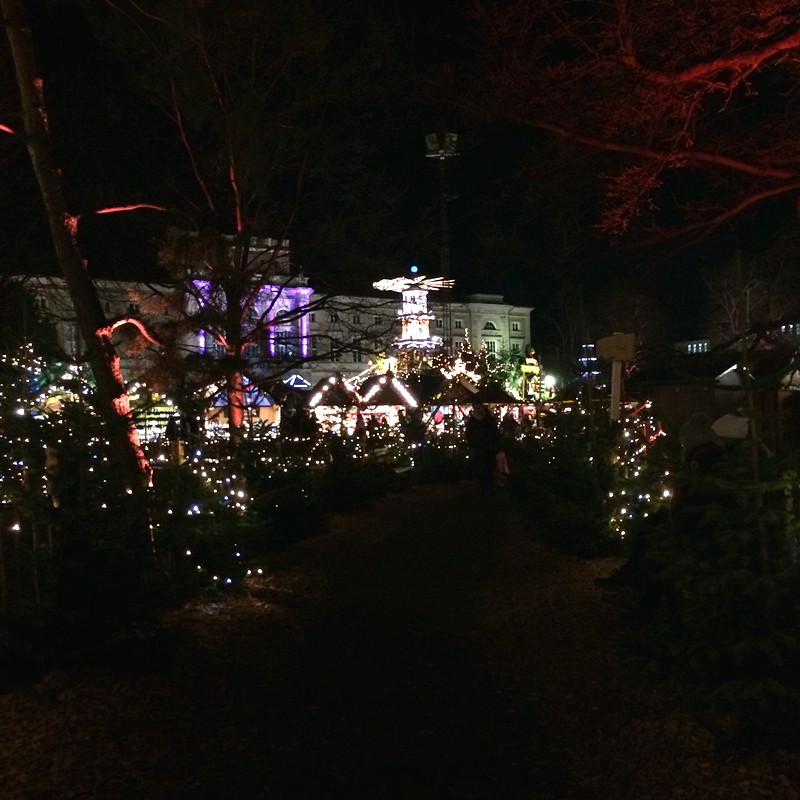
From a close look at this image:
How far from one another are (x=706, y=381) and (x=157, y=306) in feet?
30.8

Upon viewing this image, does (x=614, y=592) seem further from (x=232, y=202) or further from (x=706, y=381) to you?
(x=232, y=202)

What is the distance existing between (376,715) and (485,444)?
12.3m

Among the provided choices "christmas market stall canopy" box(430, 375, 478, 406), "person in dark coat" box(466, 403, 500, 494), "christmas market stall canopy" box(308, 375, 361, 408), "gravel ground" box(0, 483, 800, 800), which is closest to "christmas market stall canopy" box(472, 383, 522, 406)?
"christmas market stall canopy" box(430, 375, 478, 406)

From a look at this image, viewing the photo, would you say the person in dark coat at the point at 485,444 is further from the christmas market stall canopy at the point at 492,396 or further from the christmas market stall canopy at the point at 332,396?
the christmas market stall canopy at the point at 492,396

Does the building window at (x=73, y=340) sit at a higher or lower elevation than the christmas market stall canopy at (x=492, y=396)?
higher

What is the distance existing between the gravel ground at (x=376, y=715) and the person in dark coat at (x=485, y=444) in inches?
338

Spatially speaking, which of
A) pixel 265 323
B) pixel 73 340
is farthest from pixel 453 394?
pixel 265 323

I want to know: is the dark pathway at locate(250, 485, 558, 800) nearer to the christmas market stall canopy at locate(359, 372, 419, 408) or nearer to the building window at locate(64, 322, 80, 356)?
the building window at locate(64, 322, 80, 356)

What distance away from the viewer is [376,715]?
600 centimetres

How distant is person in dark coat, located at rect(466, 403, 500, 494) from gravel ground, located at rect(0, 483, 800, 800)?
859 cm

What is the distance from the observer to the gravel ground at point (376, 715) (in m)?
4.88

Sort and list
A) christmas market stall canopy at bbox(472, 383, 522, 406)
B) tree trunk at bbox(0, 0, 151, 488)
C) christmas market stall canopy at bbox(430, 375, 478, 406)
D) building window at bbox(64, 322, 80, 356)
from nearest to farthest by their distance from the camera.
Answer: tree trunk at bbox(0, 0, 151, 488), building window at bbox(64, 322, 80, 356), christmas market stall canopy at bbox(472, 383, 522, 406), christmas market stall canopy at bbox(430, 375, 478, 406)

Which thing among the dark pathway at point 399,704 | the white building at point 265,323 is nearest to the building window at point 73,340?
the white building at point 265,323

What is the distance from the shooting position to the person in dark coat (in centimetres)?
1814
